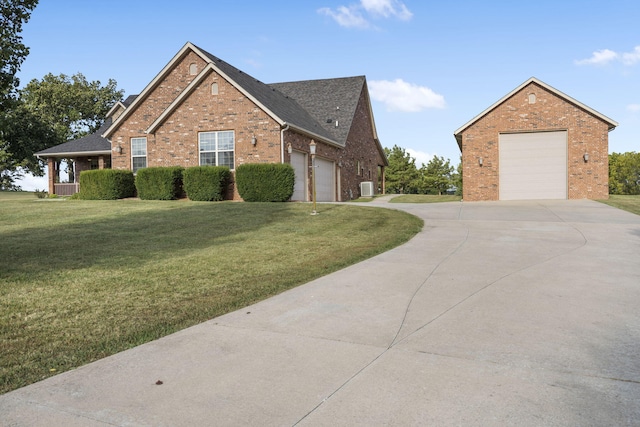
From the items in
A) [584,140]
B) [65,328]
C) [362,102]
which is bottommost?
[65,328]

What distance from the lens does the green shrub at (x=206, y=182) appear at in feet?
62.3

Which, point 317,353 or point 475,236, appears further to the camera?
point 475,236

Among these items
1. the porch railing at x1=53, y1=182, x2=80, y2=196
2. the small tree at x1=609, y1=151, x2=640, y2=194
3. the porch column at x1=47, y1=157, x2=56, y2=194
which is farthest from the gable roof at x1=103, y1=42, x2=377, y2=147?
the small tree at x1=609, y1=151, x2=640, y2=194

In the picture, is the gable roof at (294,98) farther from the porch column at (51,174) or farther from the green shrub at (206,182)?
the porch column at (51,174)

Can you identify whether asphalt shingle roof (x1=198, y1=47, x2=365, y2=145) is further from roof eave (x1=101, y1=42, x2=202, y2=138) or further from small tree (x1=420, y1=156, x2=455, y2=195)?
small tree (x1=420, y1=156, x2=455, y2=195)

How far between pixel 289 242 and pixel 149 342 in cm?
587

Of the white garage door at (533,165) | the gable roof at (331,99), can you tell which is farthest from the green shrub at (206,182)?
the white garage door at (533,165)

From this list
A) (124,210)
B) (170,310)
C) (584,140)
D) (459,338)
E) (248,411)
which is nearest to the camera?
(248,411)

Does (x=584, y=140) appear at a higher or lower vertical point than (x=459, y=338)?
higher

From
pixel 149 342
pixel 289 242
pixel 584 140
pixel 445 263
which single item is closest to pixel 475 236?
pixel 445 263

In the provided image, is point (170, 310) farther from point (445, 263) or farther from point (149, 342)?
point (445, 263)

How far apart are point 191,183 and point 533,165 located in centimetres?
1611

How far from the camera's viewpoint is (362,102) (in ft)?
97.6

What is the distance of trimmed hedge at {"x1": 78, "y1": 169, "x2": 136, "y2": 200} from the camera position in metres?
21.0
